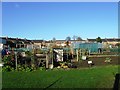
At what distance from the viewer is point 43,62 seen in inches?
972

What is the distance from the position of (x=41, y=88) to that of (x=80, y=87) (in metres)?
1.69

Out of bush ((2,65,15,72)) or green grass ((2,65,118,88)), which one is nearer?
green grass ((2,65,118,88))

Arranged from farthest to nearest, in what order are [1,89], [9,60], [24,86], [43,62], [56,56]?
[56,56] < [43,62] < [9,60] < [24,86] < [1,89]

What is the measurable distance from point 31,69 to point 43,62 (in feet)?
12.8

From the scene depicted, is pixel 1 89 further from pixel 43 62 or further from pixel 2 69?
pixel 43 62

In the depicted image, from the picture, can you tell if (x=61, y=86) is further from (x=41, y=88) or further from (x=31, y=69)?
(x=31, y=69)

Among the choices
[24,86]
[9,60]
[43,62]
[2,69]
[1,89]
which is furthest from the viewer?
[43,62]

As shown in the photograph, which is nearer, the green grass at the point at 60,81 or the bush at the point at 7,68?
the green grass at the point at 60,81

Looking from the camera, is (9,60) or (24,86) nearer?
(24,86)

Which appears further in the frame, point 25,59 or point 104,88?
point 25,59

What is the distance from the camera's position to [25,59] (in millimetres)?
24953

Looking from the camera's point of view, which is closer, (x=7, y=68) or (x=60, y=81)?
(x=60, y=81)

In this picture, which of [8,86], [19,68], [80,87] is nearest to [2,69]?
[19,68]

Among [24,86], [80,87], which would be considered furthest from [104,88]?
[24,86]
